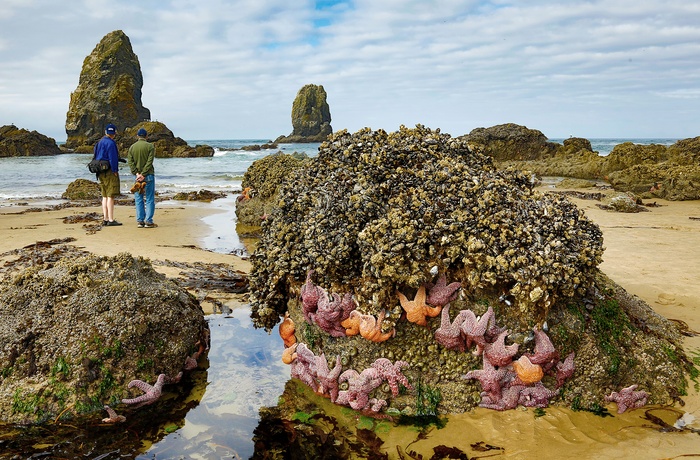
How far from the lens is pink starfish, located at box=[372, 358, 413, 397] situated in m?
3.61

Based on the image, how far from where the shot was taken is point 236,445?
328 centimetres

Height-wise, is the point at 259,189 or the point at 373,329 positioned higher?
the point at 259,189

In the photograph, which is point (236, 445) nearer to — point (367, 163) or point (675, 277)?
point (367, 163)

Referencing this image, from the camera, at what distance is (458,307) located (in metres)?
3.64

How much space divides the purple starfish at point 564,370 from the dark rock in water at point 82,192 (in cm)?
1787

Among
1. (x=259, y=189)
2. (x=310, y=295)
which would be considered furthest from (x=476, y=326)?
(x=259, y=189)

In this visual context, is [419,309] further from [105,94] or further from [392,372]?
[105,94]

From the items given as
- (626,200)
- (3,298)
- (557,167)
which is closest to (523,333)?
(3,298)

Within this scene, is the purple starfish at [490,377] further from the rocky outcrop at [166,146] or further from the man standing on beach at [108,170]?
the rocky outcrop at [166,146]

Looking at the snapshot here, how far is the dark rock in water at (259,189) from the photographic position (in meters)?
11.4

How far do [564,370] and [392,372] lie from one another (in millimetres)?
1196

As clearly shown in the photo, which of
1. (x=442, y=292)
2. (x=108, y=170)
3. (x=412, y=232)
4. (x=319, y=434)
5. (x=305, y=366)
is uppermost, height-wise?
(x=108, y=170)

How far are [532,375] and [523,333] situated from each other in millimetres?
283

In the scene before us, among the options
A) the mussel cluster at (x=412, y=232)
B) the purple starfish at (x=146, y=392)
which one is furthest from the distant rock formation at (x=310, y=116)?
the purple starfish at (x=146, y=392)
